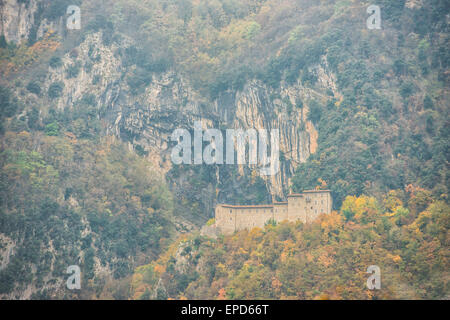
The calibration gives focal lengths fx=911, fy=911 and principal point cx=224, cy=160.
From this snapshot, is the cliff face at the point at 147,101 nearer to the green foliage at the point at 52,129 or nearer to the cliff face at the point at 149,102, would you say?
the cliff face at the point at 149,102

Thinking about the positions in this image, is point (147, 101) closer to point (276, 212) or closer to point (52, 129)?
point (52, 129)

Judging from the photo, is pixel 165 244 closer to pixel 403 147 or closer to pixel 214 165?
pixel 214 165

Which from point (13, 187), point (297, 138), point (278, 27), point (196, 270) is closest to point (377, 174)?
point (297, 138)

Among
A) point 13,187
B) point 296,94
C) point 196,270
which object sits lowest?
point 196,270

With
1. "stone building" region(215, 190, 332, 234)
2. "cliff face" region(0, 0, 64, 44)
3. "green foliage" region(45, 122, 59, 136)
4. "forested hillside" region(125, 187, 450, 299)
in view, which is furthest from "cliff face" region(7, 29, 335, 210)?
"forested hillside" region(125, 187, 450, 299)

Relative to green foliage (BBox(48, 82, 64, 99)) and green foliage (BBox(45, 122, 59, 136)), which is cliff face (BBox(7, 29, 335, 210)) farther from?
green foliage (BBox(45, 122, 59, 136))

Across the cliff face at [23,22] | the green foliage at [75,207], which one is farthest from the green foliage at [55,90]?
the cliff face at [23,22]
